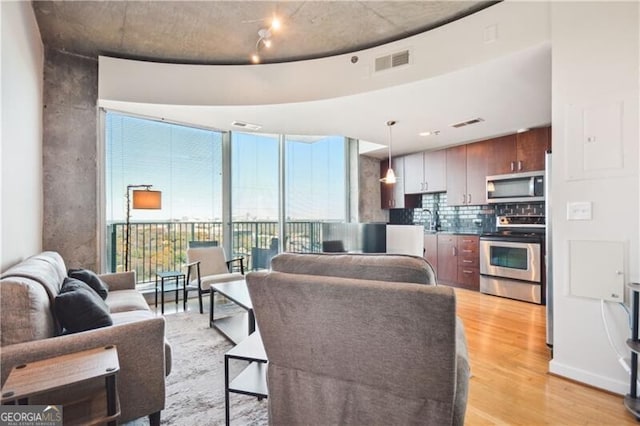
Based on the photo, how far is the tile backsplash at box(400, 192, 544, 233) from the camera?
15.2ft

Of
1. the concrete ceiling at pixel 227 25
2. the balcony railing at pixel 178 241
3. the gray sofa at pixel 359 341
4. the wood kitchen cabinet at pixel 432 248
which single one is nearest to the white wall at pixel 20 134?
the concrete ceiling at pixel 227 25

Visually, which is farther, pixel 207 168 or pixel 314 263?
pixel 207 168

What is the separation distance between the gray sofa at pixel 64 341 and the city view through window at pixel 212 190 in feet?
7.90

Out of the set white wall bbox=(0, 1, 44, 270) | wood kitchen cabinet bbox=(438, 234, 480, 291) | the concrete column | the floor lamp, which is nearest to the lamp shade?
the floor lamp

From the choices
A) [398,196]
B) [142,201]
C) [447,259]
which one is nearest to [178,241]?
[142,201]

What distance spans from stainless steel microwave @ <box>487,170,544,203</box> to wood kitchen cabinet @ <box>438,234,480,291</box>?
2.29 feet

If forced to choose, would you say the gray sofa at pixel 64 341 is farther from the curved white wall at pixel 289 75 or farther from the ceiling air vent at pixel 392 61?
the ceiling air vent at pixel 392 61

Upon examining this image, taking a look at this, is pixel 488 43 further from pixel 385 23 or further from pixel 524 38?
pixel 385 23

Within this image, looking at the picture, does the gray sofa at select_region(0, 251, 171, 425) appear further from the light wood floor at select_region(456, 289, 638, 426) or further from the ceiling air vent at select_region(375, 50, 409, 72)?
the ceiling air vent at select_region(375, 50, 409, 72)

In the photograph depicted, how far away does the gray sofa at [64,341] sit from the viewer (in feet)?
4.51

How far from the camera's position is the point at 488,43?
8.16ft

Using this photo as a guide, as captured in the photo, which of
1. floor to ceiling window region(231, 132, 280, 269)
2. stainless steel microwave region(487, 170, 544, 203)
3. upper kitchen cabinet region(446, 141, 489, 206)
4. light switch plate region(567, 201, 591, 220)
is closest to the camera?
light switch plate region(567, 201, 591, 220)

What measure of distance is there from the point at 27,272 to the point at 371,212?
5143 millimetres

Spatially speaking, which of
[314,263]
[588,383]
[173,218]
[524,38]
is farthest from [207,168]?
[588,383]
